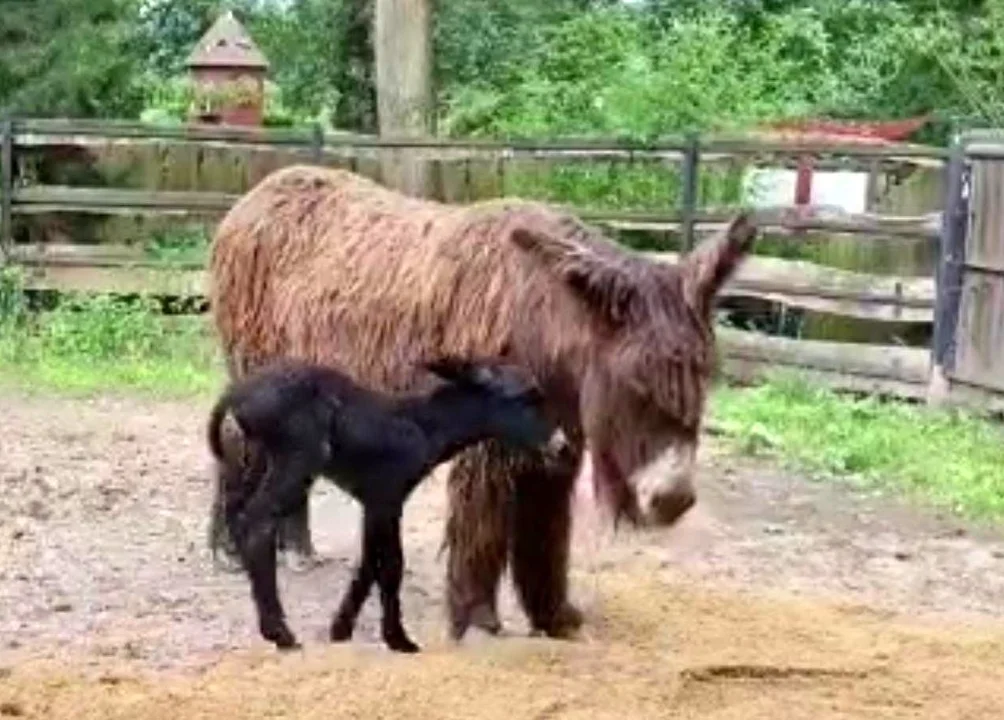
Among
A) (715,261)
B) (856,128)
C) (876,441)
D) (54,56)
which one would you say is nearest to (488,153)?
(54,56)

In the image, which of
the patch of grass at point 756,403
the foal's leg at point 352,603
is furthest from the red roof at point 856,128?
the foal's leg at point 352,603

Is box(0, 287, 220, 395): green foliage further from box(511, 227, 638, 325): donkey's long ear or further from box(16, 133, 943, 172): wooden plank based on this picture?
box(511, 227, 638, 325): donkey's long ear

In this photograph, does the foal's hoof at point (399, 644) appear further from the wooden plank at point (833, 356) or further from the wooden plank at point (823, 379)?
the wooden plank at point (833, 356)

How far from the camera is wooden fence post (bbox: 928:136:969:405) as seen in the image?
11.9 m

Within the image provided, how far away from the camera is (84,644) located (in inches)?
235

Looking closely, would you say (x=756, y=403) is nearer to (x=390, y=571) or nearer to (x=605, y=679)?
(x=390, y=571)

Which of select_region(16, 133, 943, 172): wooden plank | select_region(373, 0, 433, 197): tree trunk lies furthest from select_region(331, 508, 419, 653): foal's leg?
select_region(373, 0, 433, 197): tree trunk

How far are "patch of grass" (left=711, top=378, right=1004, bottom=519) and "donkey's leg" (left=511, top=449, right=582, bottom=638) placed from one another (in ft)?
11.6

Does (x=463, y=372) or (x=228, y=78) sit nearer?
(x=463, y=372)

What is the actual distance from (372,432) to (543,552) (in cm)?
78

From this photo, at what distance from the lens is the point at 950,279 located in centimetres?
1193

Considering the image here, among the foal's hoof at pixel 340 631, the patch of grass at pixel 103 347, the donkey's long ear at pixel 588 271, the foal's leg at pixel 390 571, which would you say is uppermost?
the donkey's long ear at pixel 588 271

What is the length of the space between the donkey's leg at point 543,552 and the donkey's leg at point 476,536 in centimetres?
9

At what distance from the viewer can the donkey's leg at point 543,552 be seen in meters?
5.83
